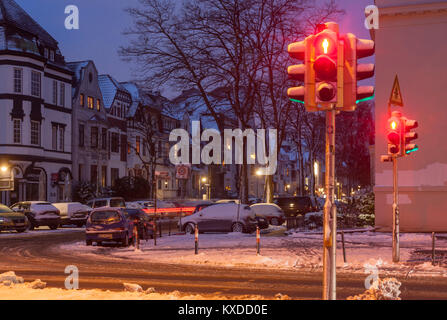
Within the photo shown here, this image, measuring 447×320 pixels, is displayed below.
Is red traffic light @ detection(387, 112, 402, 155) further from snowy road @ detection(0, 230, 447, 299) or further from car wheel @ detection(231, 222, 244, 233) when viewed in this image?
car wheel @ detection(231, 222, 244, 233)

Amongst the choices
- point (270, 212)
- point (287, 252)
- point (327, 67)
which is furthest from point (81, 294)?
point (270, 212)

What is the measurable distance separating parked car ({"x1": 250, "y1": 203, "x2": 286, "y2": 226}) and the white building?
61.6ft

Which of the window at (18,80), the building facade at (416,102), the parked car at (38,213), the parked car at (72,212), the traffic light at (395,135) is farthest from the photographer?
the window at (18,80)

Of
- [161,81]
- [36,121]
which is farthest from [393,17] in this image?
[36,121]

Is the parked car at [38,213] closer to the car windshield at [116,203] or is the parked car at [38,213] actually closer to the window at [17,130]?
the car windshield at [116,203]

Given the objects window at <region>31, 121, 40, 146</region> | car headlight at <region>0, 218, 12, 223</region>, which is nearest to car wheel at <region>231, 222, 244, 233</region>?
car headlight at <region>0, 218, 12, 223</region>

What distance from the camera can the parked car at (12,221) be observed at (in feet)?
102

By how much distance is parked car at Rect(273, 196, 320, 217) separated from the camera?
1620 inches

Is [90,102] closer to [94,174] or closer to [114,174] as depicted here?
[94,174]

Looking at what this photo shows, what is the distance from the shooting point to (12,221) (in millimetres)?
31344

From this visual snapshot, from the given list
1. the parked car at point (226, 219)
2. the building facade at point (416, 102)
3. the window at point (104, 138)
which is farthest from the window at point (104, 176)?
the building facade at point (416, 102)

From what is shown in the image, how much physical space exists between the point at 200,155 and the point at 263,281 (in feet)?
226

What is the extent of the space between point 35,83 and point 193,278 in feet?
117

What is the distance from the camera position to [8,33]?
44.4 metres
